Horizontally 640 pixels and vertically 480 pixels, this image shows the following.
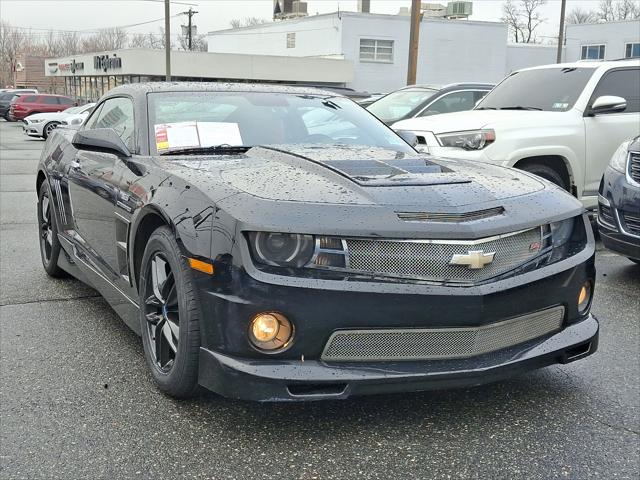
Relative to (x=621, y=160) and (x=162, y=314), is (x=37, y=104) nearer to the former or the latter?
(x=621, y=160)

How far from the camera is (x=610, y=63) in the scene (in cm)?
747

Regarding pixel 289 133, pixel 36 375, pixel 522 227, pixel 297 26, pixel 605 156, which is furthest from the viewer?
pixel 297 26

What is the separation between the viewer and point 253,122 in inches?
163

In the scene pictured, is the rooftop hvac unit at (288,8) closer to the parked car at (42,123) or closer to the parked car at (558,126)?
the parked car at (42,123)

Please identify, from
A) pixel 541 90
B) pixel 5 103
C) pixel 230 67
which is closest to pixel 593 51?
pixel 230 67

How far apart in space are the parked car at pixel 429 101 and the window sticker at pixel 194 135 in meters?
5.96

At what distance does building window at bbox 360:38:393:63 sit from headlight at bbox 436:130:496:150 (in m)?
34.0

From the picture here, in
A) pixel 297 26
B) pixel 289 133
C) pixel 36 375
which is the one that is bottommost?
pixel 36 375

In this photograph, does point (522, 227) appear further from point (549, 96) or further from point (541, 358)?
point (549, 96)

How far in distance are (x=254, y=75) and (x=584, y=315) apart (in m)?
39.2

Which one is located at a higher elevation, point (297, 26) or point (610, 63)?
point (297, 26)

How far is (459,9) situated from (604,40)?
31.8 feet

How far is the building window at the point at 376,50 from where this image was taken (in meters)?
39.2

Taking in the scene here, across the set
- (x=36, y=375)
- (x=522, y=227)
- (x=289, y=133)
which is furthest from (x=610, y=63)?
(x=36, y=375)
